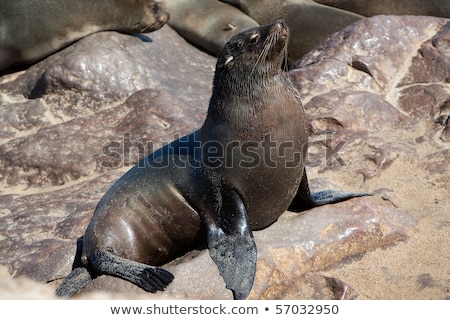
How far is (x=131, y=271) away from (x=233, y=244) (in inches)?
27.0

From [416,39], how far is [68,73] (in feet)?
12.7

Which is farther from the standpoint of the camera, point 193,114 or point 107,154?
point 193,114

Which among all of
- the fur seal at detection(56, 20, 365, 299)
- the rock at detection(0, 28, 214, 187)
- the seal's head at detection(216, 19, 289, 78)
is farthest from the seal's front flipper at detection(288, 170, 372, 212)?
the rock at detection(0, 28, 214, 187)

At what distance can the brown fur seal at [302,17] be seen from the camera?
1059cm

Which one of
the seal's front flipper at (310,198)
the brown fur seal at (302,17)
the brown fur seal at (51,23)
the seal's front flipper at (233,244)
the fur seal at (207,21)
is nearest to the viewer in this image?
the seal's front flipper at (233,244)

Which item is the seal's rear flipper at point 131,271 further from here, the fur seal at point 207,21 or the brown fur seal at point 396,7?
the brown fur seal at point 396,7

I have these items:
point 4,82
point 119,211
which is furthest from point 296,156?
point 4,82

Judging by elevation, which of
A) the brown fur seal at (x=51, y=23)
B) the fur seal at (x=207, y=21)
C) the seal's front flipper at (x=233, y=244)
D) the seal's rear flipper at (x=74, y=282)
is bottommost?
the fur seal at (x=207, y=21)

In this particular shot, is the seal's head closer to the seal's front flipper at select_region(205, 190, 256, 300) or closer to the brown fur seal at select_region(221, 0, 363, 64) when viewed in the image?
the seal's front flipper at select_region(205, 190, 256, 300)

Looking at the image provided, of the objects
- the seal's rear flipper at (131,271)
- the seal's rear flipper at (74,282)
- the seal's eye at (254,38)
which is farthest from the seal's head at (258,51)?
the seal's rear flipper at (74,282)

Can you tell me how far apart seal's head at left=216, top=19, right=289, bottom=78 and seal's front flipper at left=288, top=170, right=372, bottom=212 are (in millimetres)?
849

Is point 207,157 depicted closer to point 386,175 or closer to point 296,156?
point 296,156

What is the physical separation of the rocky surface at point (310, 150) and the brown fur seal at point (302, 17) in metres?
1.72

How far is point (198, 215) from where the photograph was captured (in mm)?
5121
